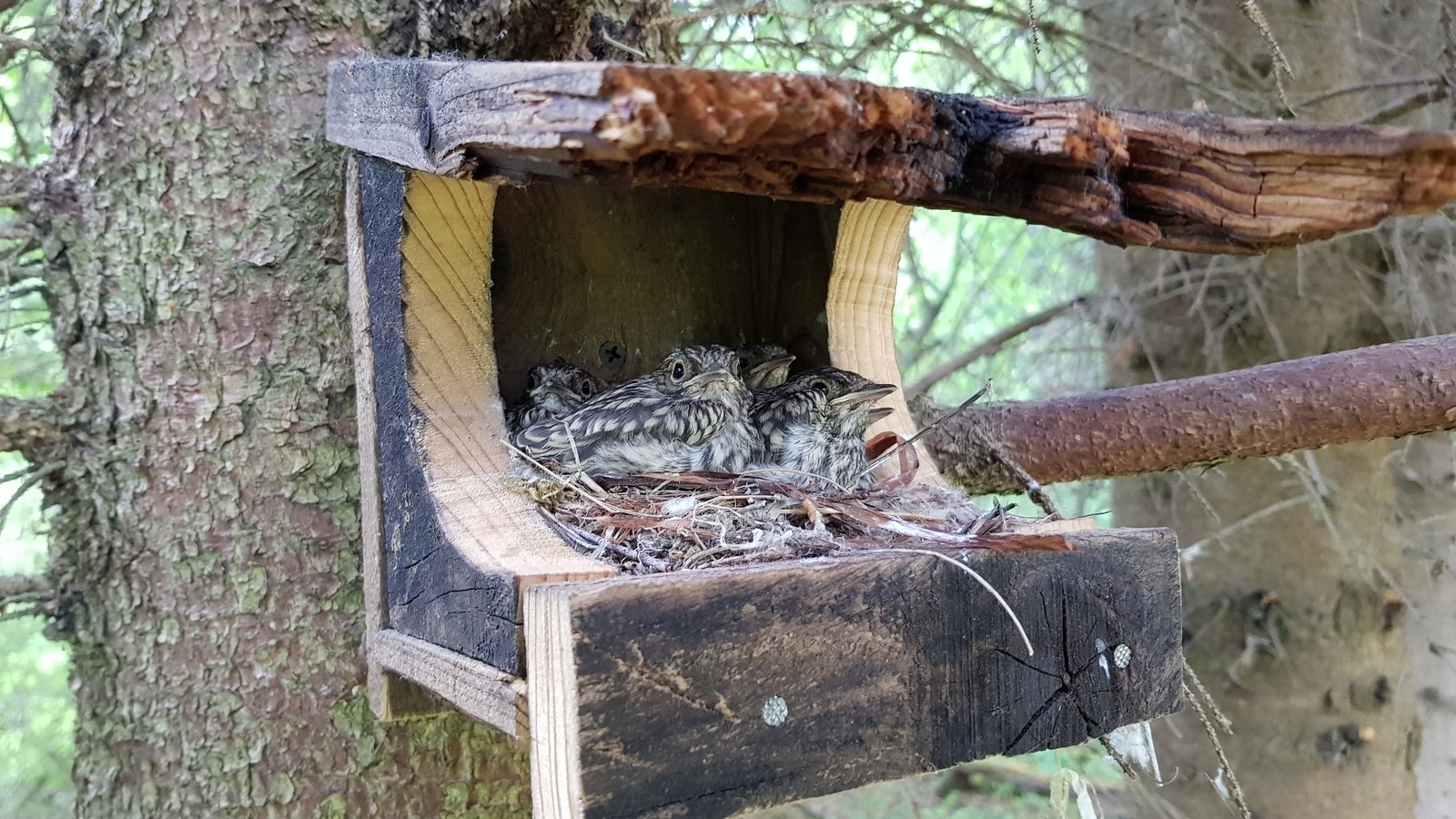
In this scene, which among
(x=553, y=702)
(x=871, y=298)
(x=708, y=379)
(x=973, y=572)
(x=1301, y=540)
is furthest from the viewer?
(x=1301, y=540)

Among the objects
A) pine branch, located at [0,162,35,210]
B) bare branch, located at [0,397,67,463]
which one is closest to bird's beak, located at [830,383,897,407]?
bare branch, located at [0,397,67,463]

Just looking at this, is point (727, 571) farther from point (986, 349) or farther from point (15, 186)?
point (986, 349)

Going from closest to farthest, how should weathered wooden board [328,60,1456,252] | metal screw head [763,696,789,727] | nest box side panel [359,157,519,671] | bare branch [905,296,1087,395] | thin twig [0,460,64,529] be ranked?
weathered wooden board [328,60,1456,252] < metal screw head [763,696,789,727] < nest box side panel [359,157,519,671] < thin twig [0,460,64,529] < bare branch [905,296,1087,395]

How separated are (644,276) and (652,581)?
1632 mm

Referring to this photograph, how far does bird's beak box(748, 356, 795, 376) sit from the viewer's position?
2920 millimetres

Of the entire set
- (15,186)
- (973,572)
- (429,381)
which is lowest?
(973,572)

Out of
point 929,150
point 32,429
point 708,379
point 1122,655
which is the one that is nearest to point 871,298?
point 708,379

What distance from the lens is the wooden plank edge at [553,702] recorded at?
4.52 feet

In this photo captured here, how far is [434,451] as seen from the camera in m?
2.00

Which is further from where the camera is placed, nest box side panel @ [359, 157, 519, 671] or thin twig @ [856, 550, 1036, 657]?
nest box side panel @ [359, 157, 519, 671]

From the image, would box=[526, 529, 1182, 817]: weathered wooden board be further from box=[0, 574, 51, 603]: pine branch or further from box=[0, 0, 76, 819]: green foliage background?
box=[0, 0, 76, 819]: green foliage background

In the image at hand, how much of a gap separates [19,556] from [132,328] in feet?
16.1

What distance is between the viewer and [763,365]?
2.94m

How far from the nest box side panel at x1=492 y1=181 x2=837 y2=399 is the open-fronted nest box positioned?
59cm
